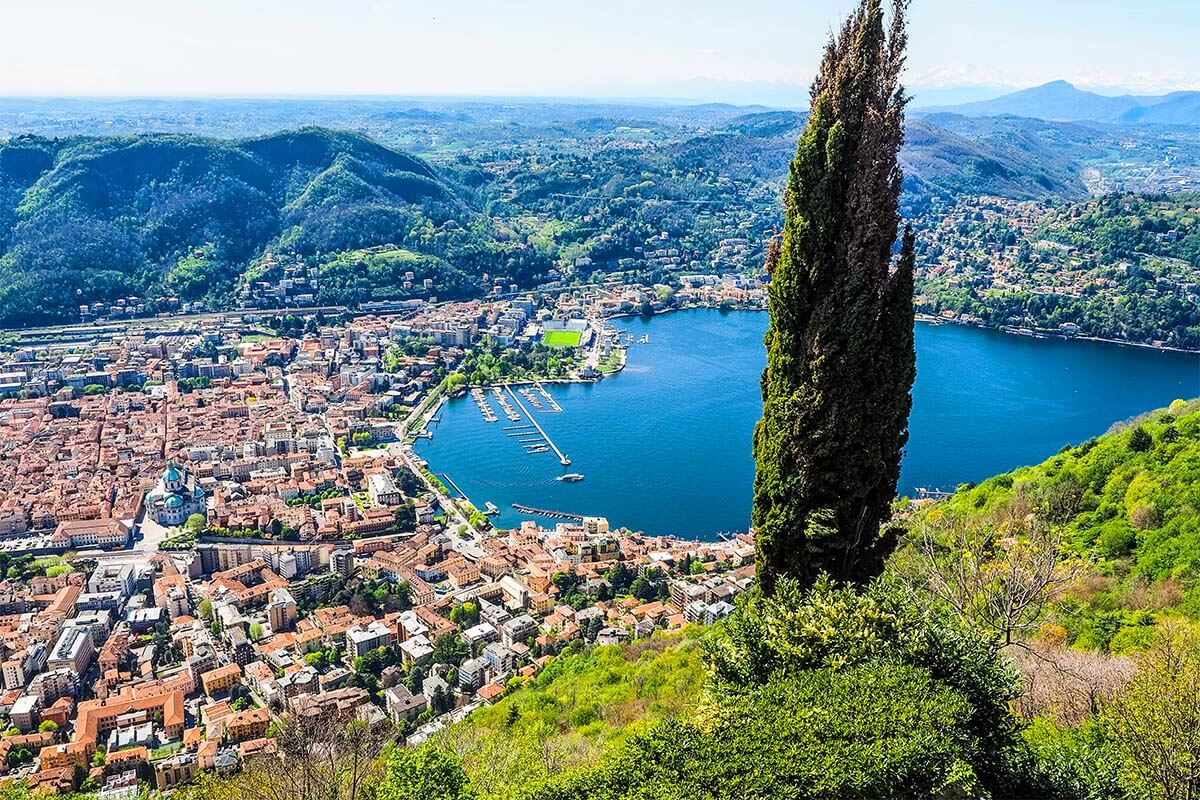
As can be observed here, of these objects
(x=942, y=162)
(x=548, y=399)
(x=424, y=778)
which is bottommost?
(x=548, y=399)

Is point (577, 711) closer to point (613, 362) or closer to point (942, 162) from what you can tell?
point (613, 362)

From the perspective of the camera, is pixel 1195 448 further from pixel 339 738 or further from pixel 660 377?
pixel 660 377

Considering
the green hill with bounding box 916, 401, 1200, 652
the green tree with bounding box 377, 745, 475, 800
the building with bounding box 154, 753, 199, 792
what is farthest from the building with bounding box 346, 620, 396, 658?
the green hill with bounding box 916, 401, 1200, 652

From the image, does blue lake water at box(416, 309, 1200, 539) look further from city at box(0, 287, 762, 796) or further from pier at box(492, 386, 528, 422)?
city at box(0, 287, 762, 796)

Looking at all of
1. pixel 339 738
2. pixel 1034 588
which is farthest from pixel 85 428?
pixel 1034 588

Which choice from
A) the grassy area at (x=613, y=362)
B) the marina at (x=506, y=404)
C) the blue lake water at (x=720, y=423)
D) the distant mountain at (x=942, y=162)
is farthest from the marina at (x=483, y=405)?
the distant mountain at (x=942, y=162)

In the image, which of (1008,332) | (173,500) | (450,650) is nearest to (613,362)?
(173,500)
